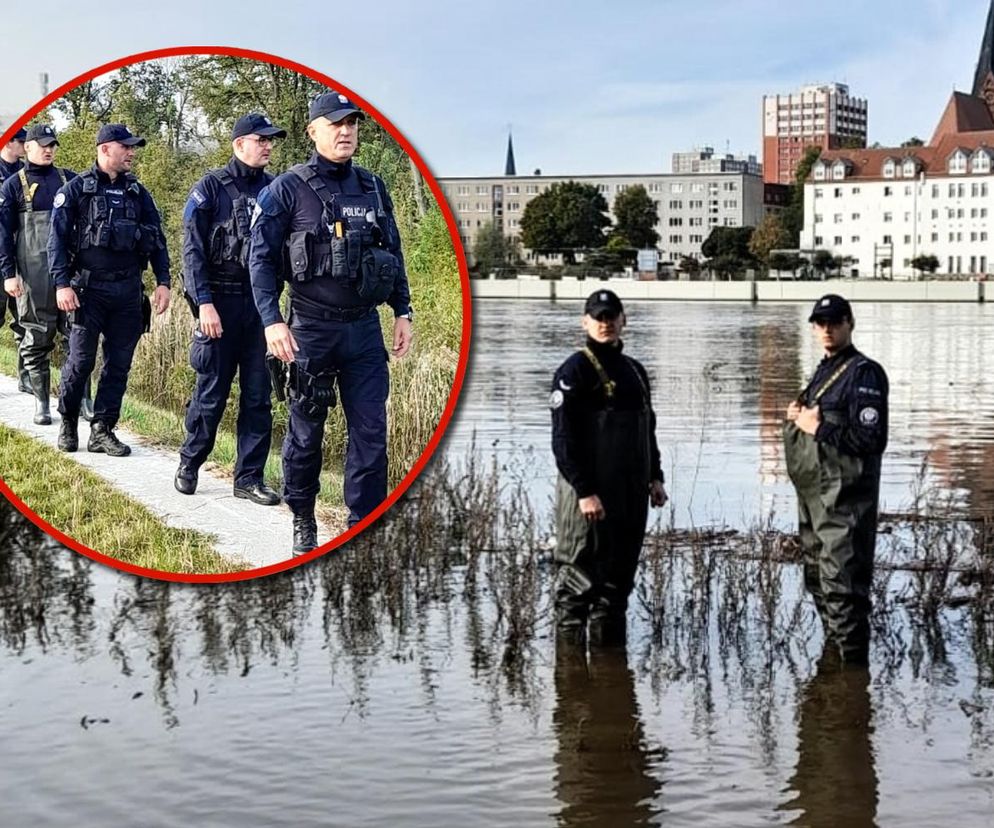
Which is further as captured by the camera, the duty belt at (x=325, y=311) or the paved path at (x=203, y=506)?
the paved path at (x=203, y=506)

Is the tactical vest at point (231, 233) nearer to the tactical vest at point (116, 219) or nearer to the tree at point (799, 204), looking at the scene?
the tactical vest at point (116, 219)

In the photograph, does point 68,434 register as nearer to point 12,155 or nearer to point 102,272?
point 102,272

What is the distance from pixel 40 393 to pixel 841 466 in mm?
4113

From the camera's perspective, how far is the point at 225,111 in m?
4.03

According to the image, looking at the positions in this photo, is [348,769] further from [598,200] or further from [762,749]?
[598,200]

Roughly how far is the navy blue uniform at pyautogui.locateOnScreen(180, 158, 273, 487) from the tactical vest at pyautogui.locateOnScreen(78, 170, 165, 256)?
13 cm

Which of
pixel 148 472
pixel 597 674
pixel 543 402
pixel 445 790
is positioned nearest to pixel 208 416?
pixel 148 472

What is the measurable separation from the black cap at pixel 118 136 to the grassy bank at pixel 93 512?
0.78m

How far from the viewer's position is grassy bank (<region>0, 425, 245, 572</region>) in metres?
4.07

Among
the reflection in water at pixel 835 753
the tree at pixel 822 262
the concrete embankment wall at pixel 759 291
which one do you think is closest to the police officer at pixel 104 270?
the reflection in water at pixel 835 753

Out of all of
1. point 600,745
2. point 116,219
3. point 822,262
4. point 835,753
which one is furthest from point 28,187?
point 822,262

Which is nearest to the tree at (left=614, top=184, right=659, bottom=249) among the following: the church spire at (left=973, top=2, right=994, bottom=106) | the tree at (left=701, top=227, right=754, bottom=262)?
the tree at (left=701, top=227, right=754, bottom=262)

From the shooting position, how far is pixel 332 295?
4.10 meters

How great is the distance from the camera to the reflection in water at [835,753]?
224 inches
